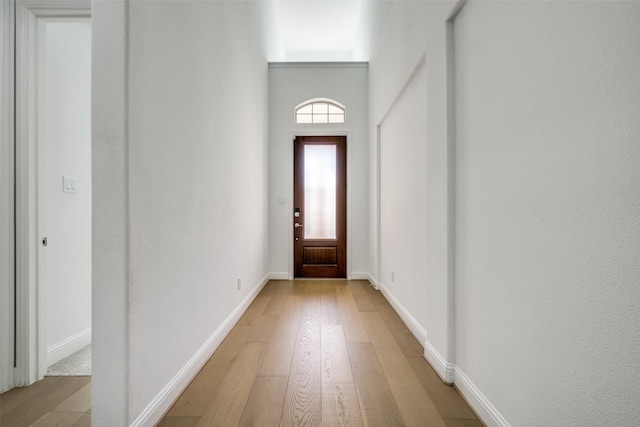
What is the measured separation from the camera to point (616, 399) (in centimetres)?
84

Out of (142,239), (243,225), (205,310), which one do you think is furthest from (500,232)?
(243,225)

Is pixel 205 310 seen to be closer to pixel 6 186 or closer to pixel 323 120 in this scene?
pixel 6 186

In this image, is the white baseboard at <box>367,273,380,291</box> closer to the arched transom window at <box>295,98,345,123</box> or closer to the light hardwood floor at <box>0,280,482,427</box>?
the light hardwood floor at <box>0,280,482,427</box>

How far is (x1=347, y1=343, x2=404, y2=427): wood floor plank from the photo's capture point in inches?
59.0

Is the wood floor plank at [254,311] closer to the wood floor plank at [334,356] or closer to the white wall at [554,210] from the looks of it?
the wood floor plank at [334,356]

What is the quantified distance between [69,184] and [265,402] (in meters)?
2.06

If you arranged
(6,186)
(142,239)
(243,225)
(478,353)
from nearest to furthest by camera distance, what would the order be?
(142,239), (478,353), (6,186), (243,225)

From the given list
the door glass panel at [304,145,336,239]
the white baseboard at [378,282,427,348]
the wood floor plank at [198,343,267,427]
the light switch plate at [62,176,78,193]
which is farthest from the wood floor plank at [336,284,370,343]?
the light switch plate at [62,176,78,193]

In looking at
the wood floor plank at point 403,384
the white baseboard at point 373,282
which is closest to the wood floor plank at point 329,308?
the wood floor plank at point 403,384

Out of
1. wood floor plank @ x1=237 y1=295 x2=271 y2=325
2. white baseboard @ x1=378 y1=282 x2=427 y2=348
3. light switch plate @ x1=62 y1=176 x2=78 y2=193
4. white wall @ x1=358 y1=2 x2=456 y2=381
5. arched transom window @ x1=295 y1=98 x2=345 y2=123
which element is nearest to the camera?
white wall @ x1=358 y1=2 x2=456 y2=381

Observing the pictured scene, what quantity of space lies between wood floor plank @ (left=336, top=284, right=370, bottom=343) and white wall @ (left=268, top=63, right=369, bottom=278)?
3.44ft

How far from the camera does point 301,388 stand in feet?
5.79

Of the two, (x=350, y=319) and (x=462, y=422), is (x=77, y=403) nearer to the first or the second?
(x=462, y=422)

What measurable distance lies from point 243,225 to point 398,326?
71.7 inches
